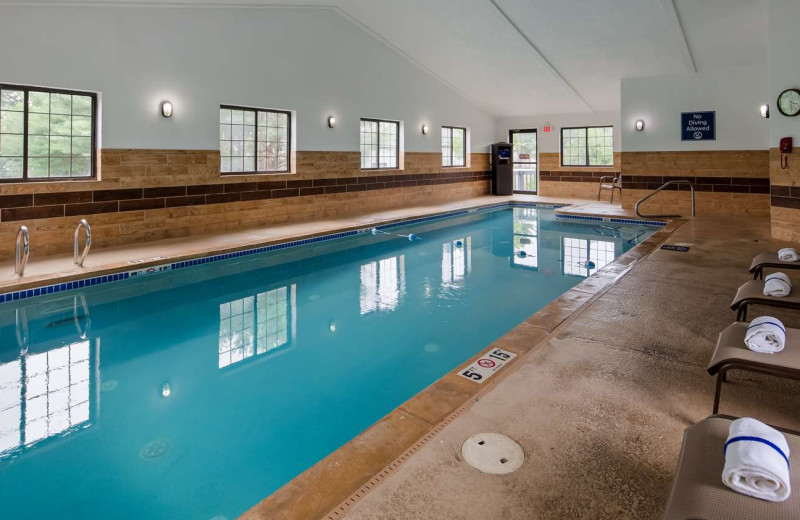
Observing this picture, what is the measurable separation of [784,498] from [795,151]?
5956mm

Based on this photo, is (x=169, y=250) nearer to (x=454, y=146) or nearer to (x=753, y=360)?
(x=753, y=360)

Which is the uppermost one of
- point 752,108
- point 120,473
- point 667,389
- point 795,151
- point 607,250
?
point 752,108

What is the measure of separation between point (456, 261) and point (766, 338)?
176 inches

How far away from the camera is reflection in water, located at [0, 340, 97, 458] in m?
2.51

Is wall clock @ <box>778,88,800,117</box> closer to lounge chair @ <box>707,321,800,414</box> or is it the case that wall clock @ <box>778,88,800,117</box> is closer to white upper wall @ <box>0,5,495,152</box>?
lounge chair @ <box>707,321,800,414</box>

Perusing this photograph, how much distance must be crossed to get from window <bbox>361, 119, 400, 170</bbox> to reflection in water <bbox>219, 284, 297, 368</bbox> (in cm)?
538

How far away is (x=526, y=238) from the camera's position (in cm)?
801

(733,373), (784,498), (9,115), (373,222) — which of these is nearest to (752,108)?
(373,222)

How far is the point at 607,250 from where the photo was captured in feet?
22.3

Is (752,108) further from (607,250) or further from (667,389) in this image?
(667,389)

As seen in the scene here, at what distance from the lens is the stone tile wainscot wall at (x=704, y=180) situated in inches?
334

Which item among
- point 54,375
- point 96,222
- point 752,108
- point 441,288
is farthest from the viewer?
point 752,108

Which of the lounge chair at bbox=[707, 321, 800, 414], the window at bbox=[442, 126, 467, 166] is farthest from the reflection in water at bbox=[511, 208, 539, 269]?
the lounge chair at bbox=[707, 321, 800, 414]

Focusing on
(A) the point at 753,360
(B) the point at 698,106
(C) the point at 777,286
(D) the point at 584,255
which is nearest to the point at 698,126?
(B) the point at 698,106
